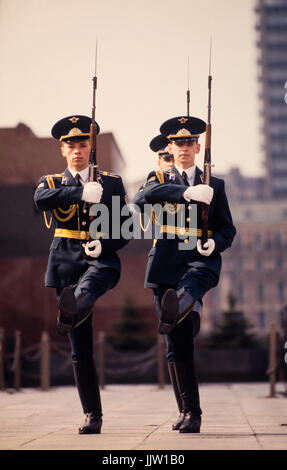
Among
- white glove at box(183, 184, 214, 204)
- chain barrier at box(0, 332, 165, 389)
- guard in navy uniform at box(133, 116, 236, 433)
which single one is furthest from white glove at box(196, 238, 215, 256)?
chain barrier at box(0, 332, 165, 389)

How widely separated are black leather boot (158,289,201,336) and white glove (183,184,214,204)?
673 millimetres

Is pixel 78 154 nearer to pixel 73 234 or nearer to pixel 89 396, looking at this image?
pixel 73 234

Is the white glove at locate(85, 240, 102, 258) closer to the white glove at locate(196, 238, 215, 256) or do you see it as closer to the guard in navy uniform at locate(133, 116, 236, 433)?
the guard in navy uniform at locate(133, 116, 236, 433)

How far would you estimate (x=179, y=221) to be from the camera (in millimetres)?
5770

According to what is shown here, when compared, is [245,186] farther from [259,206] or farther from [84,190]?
[84,190]

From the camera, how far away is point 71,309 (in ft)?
17.1

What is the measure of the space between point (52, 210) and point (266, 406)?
4725mm

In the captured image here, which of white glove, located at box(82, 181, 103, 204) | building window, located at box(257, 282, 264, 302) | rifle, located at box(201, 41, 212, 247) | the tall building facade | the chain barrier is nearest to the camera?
white glove, located at box(82, 181, 103, 204)

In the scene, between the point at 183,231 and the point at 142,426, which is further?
the point at 142,426

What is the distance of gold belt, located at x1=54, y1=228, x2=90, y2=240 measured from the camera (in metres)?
5.73

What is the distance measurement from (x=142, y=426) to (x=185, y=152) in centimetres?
224

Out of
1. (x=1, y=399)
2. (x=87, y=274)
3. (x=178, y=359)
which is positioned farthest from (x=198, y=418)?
(x=1, y=399)

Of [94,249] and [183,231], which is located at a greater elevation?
[183,231]

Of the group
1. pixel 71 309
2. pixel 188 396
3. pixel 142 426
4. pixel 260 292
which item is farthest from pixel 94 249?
pixel 260 292
